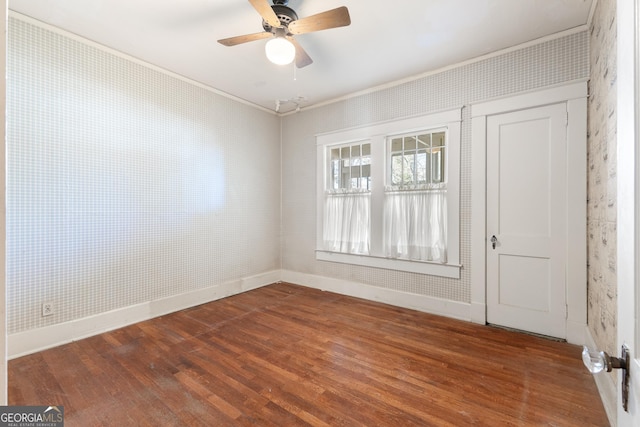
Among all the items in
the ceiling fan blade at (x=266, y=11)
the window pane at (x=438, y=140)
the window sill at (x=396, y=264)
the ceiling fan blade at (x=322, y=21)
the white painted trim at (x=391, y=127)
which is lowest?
the window sill at (x=396, y=264)

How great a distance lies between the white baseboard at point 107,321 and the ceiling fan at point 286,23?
9.37 ft

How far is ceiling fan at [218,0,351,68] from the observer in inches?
74.6

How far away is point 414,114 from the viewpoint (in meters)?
3.44

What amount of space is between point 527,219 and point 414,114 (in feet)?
5.57

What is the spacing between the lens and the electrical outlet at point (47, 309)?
2479 mm

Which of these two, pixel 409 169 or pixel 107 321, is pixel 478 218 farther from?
pixel 107 321

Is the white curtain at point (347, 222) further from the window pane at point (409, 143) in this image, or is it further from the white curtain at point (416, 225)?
the window pane at point (409, 143)

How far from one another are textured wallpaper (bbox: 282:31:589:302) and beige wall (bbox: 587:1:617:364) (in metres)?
0.30

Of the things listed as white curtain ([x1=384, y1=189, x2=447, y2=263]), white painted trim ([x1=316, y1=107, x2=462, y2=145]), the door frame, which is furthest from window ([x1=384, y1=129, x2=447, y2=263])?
the door frame

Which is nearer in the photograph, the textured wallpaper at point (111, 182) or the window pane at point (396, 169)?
the textured wallpaper at point (111, 182)

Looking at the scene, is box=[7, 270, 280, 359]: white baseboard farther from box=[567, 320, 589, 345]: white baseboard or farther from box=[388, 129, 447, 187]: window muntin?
box=[567, 320, 589, 345]: white baseboard

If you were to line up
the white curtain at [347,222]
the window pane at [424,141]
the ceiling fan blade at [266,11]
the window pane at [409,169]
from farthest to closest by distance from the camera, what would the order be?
the white curtain at [347,222]
the window pane at [409,169]
the window pane at [424,141]
the ceiling fan blade at [266,11]

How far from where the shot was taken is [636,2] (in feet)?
1.95

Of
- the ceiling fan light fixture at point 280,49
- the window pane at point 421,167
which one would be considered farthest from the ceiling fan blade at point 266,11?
the window pane at point 421,167
